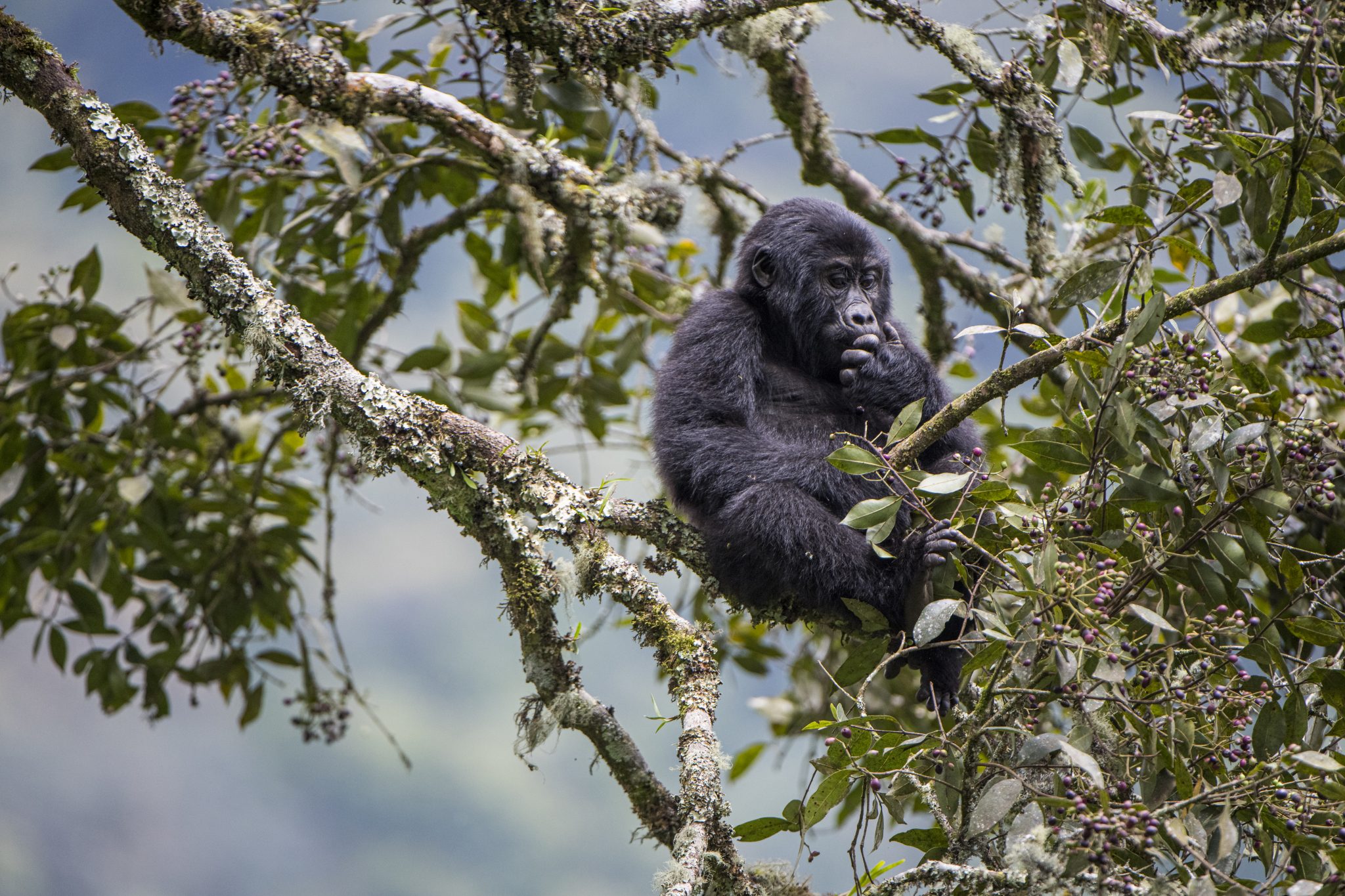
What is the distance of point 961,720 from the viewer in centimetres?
239

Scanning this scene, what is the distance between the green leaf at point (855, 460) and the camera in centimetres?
272

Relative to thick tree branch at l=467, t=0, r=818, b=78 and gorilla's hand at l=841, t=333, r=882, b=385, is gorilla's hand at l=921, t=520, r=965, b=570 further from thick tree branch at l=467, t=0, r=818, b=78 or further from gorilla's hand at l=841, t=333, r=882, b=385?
thick tree branch at l=467, t=0, r=818, b=78

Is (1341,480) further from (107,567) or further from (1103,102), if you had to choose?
(107,567)

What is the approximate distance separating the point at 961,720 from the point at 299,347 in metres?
2.05

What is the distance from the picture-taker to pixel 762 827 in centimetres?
277

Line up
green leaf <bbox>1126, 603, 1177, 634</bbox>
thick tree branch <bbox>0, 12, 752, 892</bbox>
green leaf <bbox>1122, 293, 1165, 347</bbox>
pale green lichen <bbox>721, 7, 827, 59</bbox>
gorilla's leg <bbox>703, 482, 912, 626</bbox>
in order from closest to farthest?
green leaf <bbox>1126, 603, 1177, 634</bbox>, green leaf <bbox>1122, 293, 1165, 347</bbox>, thick tree branch <bbox>0, 12, 752, 892</bbox>, gorilla's leg <bbox>703, 482, 912, 626</bbox>, pale green lichen <bbox>721, 7, 827, 59</bbox>

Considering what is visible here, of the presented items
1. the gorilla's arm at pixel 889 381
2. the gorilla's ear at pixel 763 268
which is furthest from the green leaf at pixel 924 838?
the gorilla's ear at pixel 763 268

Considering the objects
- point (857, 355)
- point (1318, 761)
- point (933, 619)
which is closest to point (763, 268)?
point (857, 355)

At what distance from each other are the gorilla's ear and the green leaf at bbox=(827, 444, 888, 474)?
1.76 metres

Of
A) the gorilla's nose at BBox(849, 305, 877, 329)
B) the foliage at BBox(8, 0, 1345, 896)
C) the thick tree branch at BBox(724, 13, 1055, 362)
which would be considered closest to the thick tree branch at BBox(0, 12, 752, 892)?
the foliage at BBox(8, 0, 1345, 896)

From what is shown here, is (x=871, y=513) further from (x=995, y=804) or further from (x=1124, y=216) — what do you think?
(x=1124, y=216)

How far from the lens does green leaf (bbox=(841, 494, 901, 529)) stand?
2682 mm

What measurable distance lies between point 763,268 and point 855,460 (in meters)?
1.83

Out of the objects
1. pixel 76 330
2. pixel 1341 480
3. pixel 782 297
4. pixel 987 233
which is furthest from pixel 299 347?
pixel 987 233
